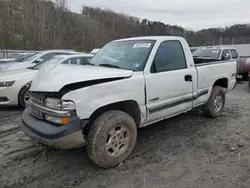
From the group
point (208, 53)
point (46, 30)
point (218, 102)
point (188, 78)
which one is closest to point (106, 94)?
point (188, 78)

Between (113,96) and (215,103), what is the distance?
135 inches

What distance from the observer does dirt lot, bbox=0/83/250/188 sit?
3158mm

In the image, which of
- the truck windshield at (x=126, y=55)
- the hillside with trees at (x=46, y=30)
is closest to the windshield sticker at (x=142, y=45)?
the truck windshield at (x=126, y=55)

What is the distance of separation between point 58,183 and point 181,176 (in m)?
1.63

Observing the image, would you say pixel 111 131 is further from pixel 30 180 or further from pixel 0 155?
pixel 0 155

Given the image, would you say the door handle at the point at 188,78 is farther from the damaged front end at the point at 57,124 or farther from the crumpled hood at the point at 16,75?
the crumpled hood at the point at 16,75

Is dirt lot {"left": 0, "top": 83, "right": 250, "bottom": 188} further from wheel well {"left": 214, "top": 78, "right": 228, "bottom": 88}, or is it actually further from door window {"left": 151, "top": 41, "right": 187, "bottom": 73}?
door window {"left": 151, "top": 41, "right": 187, "bottom": 73}

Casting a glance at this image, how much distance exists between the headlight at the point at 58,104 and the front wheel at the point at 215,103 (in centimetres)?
370

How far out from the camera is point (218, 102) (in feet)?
19.7

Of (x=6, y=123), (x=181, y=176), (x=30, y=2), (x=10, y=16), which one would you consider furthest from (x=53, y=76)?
(x=30, y=2)

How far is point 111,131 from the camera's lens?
342 cm

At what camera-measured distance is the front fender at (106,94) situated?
3076mm

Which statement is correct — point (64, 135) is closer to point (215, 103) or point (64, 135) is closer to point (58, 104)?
point (58, 104)

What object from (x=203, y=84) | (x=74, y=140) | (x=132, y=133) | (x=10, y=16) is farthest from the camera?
(x=10, y=16)
